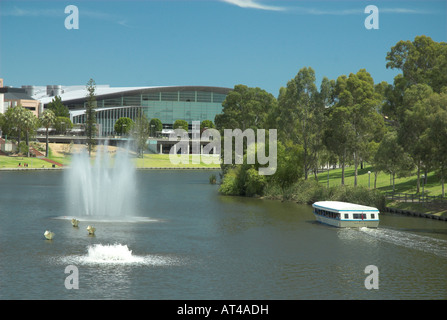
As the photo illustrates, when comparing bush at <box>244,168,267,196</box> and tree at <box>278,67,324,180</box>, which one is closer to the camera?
tree at <box>278,67,324,180</box>

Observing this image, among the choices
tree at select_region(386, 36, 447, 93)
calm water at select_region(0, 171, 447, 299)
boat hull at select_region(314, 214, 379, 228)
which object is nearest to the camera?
calm water at select_region(0, 171, 447, 299)

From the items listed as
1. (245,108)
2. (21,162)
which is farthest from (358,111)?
(21,162)

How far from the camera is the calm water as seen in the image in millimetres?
39875

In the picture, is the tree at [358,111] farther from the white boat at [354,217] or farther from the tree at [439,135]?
the white boat at [354,217]

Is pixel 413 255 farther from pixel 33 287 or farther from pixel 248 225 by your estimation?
pixel 33 287

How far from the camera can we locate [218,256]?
5056 cm

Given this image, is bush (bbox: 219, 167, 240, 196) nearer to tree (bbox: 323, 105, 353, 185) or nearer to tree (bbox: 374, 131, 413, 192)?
tree (bbox: 323, 105, 353, 185)

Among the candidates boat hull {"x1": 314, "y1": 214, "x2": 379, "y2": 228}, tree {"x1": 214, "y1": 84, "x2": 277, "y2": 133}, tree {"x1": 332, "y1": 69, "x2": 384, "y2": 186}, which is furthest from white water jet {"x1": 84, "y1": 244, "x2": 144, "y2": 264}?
tree {"x1": 214, "y1": 84, "x2": 277, "y2": 133}

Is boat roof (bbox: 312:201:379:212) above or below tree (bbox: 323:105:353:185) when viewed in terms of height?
below

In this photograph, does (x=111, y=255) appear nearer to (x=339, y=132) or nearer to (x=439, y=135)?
(x=439, y=135)

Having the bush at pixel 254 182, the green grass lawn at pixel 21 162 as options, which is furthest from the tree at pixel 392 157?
the green grass lawn at pixel 21 162

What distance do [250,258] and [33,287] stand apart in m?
18.3

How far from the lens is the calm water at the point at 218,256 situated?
39875 millimetres

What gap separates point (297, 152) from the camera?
102438 millimetres
